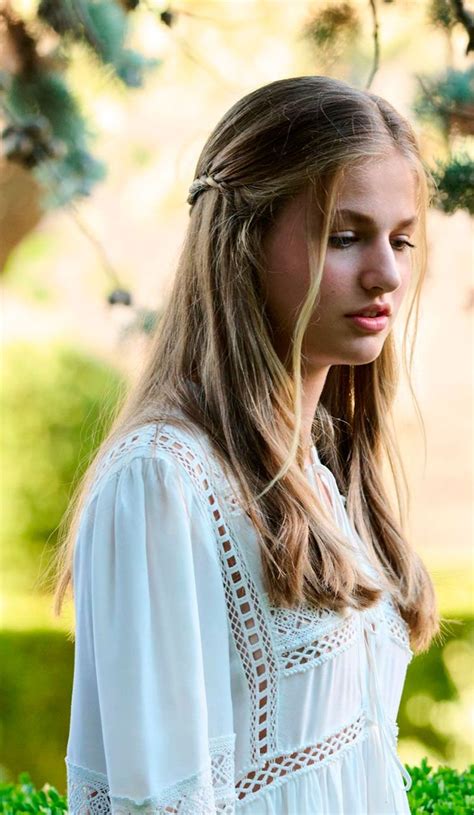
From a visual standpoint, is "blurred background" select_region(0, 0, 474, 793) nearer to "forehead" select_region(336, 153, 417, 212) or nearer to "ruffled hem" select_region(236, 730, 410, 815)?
"forehead" select_region(336, 153, 417, 212)

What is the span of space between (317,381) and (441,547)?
562 centimetres

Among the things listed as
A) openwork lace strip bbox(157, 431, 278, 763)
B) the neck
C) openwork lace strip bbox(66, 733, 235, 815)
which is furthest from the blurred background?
openwork lace strip bbox(66, 733, 235, 815)

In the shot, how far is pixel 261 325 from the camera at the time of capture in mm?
1428

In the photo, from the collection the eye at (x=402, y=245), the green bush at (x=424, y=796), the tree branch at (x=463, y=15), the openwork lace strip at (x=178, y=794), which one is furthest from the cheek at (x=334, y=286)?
the tree branch at (x=463, y=15)

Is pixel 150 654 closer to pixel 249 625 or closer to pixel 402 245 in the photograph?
pixel 249 625

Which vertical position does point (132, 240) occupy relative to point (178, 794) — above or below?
above

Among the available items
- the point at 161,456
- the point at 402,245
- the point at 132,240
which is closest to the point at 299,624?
the point at 161,456

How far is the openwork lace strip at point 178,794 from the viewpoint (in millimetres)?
1190

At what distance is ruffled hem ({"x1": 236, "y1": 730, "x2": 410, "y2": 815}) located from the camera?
1348 mm

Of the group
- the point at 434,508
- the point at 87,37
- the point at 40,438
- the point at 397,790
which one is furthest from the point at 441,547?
the point at 397,790

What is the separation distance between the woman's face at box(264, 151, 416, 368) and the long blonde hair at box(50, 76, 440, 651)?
2cm

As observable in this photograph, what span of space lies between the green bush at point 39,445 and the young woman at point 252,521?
3.64 meters

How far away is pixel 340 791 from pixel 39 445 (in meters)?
3.98

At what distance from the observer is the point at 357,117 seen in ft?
4.80
